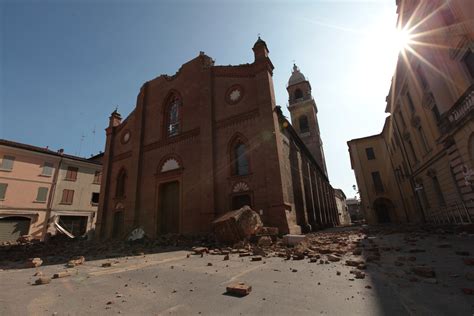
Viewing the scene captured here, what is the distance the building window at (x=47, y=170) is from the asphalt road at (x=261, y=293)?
24.2 metres

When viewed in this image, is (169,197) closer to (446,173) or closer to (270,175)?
(270,175)

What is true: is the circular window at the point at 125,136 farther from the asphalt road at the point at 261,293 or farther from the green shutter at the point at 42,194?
the asphalt road at the point at 261,293

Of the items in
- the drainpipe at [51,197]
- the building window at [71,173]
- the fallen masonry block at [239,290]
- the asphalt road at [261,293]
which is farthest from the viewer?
the building window at [71,173]

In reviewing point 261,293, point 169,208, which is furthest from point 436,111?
point 169,208

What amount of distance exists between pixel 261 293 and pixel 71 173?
29504 mm

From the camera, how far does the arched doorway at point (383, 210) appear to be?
23.8 m

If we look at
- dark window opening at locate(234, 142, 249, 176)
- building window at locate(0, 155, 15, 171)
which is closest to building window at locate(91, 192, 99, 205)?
building window at locate(0, 155, 15, 171)

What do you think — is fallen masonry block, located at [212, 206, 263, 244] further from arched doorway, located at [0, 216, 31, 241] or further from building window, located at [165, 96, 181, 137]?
arched doorway, located at [0, 216, 31, 241]

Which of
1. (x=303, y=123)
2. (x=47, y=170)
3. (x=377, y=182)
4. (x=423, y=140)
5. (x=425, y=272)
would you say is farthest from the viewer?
(x=303, y=123)

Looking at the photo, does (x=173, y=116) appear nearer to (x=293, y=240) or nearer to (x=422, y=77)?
(x=293, y=240)

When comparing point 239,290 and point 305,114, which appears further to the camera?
point 305,114

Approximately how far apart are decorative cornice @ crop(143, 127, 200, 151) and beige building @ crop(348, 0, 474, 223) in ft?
43.8

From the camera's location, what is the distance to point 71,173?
81.1 feet

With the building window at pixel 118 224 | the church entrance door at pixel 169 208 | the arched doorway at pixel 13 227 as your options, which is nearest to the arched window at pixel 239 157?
the church entrance door at pixel 169 208
